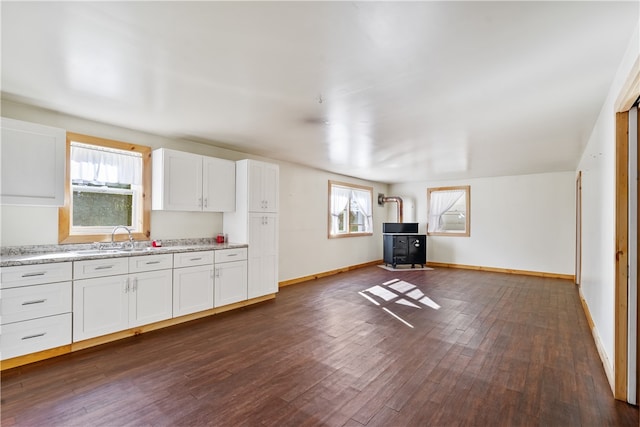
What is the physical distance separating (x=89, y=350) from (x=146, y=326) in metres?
0.58

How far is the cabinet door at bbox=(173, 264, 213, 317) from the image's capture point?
378 cm

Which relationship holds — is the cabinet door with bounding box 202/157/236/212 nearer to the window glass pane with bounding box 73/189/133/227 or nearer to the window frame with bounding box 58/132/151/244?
the window frame with bounding box 58/132/151/244

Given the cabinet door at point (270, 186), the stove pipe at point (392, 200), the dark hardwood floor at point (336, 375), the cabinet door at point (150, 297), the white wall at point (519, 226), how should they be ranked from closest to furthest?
the dark hardwood floor at point (336, 375) → the cabinet door at point (150, 297) → the cabinet door at point (270, 186) → the white wall at point (519, 226) → the stove pipe at point (392, 200)

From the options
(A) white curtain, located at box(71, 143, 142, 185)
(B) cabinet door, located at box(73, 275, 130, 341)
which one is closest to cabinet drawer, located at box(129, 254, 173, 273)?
(B) cabinet door, located at box(73, 275, 130, 341)

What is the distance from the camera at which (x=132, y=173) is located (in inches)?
156

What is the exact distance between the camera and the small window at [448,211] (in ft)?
26.3

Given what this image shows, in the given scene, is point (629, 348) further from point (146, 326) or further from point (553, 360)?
point (146, 326)

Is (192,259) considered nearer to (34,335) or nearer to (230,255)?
(230,255)

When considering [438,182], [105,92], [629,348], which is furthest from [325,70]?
[438,182]

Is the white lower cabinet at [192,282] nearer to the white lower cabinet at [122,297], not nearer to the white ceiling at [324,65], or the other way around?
the white lower cabinet at [122,297]

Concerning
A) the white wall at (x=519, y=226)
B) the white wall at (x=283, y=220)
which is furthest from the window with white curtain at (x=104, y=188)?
the white wall at (x=519, y=226)

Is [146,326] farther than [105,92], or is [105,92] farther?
[146,326]

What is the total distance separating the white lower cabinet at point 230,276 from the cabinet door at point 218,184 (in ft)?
2.34

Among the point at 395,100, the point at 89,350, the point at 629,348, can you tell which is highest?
the point at 395,100
